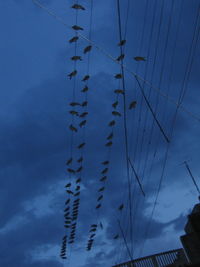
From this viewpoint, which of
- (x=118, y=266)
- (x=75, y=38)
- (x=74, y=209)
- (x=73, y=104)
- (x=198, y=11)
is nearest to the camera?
(x=198, y=11)

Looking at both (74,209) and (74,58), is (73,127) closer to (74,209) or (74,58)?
(74,58)

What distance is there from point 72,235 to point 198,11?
18.0 meters

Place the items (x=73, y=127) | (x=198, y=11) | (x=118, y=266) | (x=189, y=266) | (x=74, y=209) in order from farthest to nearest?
(x=118, y=266)
(x=74, y=209)
(x=73, y=127)
(x=189, y=266)
(x=198, y=11)

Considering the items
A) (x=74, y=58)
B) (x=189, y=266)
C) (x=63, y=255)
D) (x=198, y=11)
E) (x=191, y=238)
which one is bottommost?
(x=189, y=266)

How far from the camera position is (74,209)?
1884cm

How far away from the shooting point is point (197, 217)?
449 inches

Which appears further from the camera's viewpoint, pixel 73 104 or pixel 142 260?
pixel 142 260

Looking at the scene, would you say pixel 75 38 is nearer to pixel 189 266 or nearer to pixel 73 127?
pixel 73 127

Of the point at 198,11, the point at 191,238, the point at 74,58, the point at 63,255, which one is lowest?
the point at 191,238

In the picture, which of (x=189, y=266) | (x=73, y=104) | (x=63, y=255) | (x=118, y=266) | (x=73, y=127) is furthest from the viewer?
(x=63, y=255)

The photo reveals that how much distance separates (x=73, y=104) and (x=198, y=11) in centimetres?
Result: 599

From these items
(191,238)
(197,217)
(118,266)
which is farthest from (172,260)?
(197,217)

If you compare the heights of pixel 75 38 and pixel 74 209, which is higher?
pixel 75 38

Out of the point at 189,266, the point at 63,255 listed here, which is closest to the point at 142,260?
the point at 63,255
